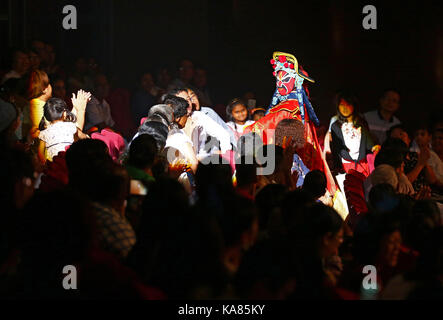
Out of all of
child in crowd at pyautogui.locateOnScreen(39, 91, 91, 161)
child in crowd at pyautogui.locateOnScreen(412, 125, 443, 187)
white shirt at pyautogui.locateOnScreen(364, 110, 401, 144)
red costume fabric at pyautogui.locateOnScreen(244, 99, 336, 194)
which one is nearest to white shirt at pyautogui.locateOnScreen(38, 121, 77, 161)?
child in crowd at pyautogui.locateOnScreen(39, 91, 91, 161)

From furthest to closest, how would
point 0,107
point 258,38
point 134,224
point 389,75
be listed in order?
point 258,38 → point 389,75 → point 0,107 → point 134,224

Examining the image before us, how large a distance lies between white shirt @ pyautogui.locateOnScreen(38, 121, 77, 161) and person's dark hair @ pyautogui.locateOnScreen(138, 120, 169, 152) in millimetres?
579

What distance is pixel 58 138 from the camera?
571cm

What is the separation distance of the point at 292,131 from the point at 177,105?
1.05 meters

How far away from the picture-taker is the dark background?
8.77 metres

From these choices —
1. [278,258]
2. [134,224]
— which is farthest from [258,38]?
[278,258]

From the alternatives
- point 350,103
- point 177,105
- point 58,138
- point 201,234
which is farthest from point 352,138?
point 201,234

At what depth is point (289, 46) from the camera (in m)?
9.47

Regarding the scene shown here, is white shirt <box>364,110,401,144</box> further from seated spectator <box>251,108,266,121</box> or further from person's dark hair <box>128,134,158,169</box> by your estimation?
person's dark hair <box>128,134,158,169</box>

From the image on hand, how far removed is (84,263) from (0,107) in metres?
2.86

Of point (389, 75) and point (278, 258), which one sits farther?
point (389, 75)

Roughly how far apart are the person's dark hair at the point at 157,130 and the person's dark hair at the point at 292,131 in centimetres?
108

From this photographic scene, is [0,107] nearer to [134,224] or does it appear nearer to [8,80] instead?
[8,80]

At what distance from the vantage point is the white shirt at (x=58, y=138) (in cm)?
572
